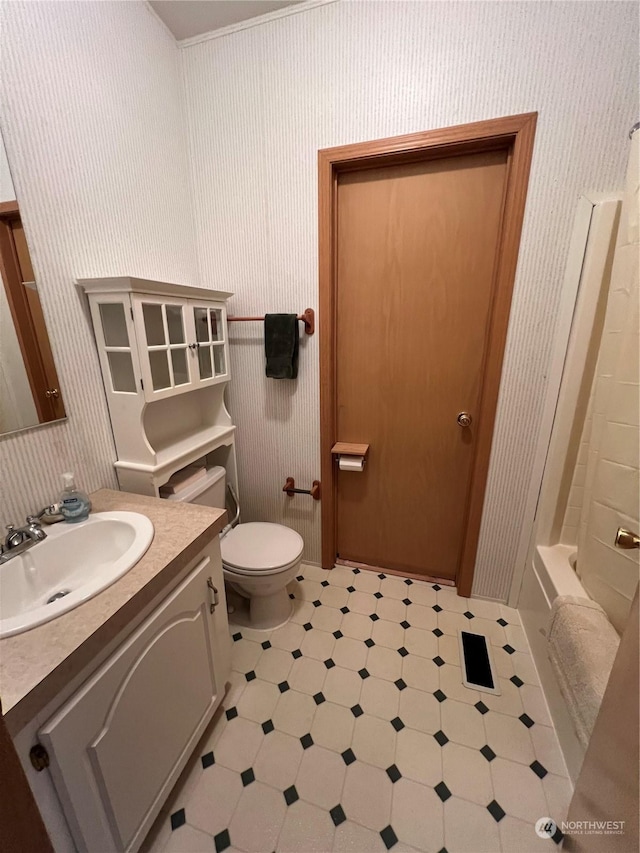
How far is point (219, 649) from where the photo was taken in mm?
1216

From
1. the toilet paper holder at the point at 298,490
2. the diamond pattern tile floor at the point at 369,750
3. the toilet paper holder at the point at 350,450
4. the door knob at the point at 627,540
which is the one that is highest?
the door knob at the point at 627,540

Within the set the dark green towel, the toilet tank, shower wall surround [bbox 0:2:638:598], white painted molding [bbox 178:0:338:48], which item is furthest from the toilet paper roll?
white painted molding [bbox 178:0:338:48]

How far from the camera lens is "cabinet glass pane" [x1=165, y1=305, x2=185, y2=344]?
1312mm

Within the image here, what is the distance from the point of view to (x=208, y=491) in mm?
1614

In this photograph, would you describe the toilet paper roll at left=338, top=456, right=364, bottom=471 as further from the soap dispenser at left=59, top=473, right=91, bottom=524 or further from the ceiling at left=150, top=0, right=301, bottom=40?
the ceiling at left=150, top=0, right=301, bottom=40

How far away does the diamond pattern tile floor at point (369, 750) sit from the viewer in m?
1.00

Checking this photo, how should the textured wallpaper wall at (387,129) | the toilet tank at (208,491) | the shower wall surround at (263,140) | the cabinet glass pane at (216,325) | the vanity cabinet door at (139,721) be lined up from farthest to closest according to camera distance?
the cabinet glass pane at (216,325)
the toilet tank at (208,491)
the textured wallpaper wall at (387,129)
the shower wall surround at (263,140)
the vanity cabinet door at (139,721)

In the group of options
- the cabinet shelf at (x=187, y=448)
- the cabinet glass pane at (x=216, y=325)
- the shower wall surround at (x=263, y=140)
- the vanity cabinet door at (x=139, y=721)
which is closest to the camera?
the vanity cabinet door at (x=139, y=721)

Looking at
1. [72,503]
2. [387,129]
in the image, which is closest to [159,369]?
[72,503]

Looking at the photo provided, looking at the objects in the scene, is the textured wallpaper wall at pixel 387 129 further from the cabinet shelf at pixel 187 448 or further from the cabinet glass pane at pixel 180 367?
the cabinet glass pane at pixel 180 367

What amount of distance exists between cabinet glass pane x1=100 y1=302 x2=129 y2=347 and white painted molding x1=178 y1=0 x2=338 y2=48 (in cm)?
128

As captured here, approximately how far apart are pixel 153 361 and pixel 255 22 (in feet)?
4.75

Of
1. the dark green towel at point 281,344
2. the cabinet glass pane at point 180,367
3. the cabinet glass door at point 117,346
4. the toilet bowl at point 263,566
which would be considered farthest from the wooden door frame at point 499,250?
the cabinet glass door at point 117,346

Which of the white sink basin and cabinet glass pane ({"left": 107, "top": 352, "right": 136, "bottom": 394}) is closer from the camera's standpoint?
the white sink basin
